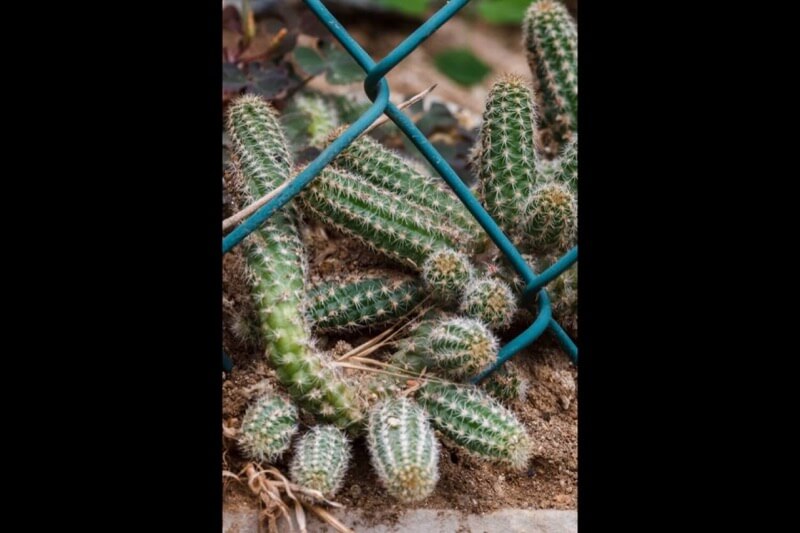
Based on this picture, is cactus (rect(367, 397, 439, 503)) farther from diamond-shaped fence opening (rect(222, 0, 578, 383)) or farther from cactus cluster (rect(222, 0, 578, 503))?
diamond-shaped fence opening (rect(222, 0, 578, 383))

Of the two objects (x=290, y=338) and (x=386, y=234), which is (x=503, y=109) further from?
(x=290, y=338)

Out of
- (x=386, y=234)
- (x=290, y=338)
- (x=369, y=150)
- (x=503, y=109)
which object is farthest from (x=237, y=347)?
(x=503, y=109)

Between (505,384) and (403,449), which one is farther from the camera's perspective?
(505,384)

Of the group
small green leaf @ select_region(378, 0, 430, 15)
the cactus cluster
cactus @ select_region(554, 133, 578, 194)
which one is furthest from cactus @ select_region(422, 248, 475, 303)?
small green leaf @ select_region(378, 0, 430, 15)

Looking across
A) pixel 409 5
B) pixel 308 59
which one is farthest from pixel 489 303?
pixel 409 5

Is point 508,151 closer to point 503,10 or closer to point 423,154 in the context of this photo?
point 423,154
